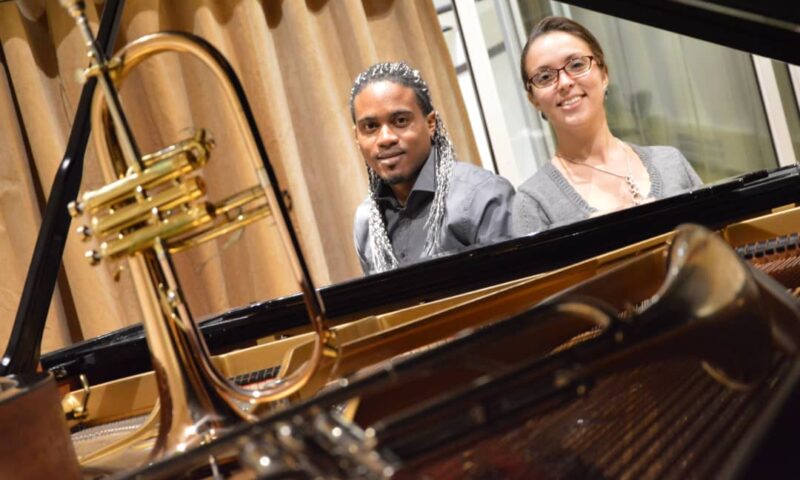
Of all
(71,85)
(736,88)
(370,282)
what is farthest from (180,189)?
(736,88)

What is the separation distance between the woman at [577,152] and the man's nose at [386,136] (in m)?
0.31

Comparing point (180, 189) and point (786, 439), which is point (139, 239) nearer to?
point (180, 189)

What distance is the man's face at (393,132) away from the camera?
2.11 meters

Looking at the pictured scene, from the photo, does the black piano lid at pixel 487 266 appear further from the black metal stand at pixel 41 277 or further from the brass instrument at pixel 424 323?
the black metal stand at pixel 41 277

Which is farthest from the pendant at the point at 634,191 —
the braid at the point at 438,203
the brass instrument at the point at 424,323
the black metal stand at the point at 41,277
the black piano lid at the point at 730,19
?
the black metal stand at the point at 41,277

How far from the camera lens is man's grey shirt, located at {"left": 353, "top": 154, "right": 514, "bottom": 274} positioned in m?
2.03

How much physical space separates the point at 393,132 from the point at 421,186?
5.4 inches

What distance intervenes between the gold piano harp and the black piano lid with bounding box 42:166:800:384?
636mm

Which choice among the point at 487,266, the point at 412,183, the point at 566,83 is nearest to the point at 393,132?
the point at 412,183

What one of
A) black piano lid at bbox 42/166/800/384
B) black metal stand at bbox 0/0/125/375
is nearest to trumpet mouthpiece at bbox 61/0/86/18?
black metal stand at bbox 0/0/125/375

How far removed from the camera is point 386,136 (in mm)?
2107

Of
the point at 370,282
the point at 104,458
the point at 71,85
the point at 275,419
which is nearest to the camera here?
the point at 275,419

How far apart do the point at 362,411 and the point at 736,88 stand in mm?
3298

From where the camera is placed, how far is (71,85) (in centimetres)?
272
